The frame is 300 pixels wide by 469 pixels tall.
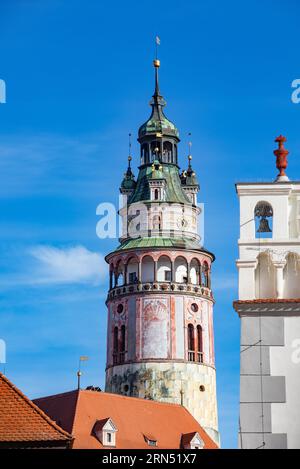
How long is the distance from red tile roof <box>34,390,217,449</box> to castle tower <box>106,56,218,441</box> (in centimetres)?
861

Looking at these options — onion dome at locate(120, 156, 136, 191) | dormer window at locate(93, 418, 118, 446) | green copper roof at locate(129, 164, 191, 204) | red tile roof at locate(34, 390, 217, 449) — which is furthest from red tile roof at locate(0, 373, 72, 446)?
onion dome at locate(120, 156, 136, 191)

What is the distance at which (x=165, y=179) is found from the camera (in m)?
99.8

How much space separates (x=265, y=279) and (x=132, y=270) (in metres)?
58.2

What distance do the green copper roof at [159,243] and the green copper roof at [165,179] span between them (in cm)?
374

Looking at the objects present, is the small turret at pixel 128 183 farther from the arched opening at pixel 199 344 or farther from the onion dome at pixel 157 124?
the arched opening at pixel 199 344

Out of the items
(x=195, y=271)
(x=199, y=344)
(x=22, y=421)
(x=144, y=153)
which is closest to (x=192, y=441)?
(x=199, y=344)

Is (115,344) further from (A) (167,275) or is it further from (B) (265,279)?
(B) (265,279)

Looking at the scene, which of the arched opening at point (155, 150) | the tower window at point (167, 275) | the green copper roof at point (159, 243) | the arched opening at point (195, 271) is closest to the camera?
the tower window at point (167, 275)

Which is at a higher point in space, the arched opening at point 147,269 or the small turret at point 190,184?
the small turret at point 190,184

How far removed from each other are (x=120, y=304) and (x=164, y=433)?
1865 centimetres

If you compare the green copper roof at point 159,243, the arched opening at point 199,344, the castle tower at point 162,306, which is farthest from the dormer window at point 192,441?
the green copper roof at point 159,243

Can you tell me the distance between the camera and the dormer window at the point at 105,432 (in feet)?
241

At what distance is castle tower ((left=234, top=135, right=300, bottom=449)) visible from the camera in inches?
1393

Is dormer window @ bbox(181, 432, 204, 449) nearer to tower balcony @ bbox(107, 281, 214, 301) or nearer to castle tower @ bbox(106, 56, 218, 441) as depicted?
castle tower @ bbox(106, 56, 218, 441)
